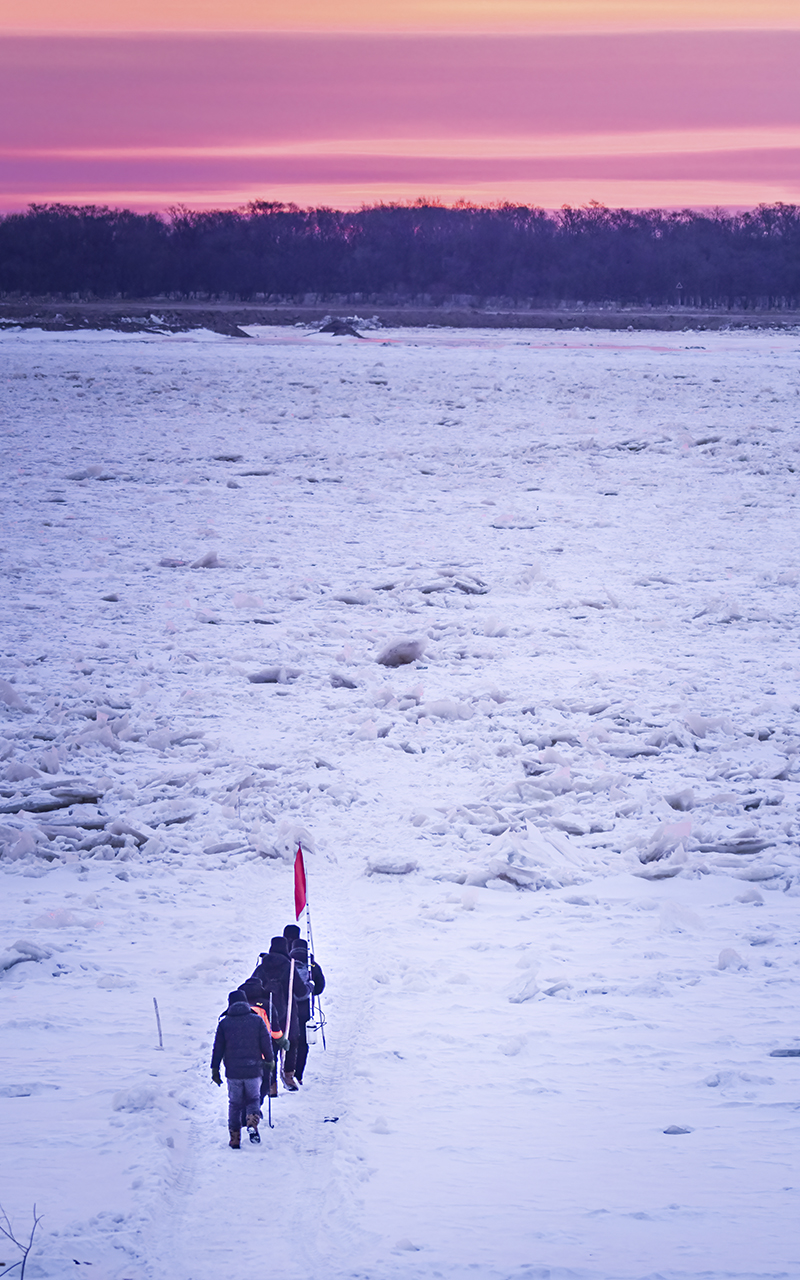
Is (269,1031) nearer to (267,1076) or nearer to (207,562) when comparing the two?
(267,1076)

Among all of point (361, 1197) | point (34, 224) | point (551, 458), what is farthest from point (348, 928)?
point (34, 224)

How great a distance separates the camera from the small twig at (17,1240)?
402 centimetres

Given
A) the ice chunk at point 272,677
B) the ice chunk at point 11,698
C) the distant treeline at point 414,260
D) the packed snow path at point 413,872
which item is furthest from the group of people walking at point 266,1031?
the distant treeline at point 414,260

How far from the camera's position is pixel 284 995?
5.11 meters

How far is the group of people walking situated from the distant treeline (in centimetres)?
10385

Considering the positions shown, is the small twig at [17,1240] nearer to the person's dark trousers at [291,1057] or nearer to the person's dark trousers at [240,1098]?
the person's dark trousers at [240,1098]

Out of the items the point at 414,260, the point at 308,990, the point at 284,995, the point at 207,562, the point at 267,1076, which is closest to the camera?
the point at 267,1076

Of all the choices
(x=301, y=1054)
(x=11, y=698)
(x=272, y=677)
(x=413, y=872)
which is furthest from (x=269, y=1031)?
(x=272, y=677)

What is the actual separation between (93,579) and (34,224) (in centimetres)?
11195

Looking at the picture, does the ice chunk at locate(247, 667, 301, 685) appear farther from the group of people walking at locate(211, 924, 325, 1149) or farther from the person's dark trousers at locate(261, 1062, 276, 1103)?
the person's dark trousers at locate(261, 1062, 276, 1103)

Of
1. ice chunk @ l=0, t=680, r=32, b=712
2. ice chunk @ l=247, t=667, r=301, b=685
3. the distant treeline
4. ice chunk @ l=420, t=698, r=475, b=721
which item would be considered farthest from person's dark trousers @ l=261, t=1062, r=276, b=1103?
the distant treeline

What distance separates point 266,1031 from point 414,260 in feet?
384

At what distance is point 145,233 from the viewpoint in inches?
4675

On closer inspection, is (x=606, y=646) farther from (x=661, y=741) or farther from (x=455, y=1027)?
Answer: (x=455, y=1027)
